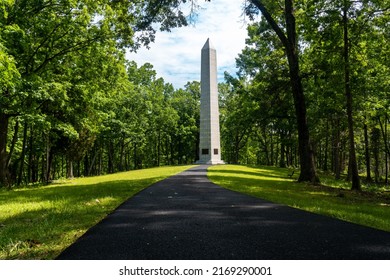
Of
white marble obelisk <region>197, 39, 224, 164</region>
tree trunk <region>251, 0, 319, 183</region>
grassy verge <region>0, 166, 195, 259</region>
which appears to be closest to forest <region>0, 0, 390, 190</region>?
tree trunk <region>251, 0, 319, 183</region>

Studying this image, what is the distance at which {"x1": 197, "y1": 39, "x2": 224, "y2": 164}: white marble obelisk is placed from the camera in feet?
117

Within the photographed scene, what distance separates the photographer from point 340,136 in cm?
2991

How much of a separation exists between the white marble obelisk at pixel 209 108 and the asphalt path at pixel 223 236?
2811 centimetres

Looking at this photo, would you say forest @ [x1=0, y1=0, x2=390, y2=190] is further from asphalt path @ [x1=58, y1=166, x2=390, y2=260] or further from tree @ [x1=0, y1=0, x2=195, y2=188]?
asphalt path @ [x1=58, y1=166, x2=390, y2=260]

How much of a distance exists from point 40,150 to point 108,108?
10.4 meters

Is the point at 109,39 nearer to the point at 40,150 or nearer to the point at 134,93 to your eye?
the point at 40,150

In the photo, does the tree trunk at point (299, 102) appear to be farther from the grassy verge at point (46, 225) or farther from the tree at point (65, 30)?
the grassy verge at point (46, 225)

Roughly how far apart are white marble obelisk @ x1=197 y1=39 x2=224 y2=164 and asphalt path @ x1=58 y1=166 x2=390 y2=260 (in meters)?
28.1

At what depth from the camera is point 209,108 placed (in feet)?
118

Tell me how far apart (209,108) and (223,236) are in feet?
103

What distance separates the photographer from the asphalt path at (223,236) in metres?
4.33

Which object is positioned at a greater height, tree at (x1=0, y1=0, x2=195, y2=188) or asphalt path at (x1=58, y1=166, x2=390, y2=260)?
tree at (x1=0, y1=0, x2=195, y2=188)

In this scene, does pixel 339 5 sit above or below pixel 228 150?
above

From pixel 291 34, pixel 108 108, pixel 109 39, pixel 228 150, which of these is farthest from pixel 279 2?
pixel 228 150
